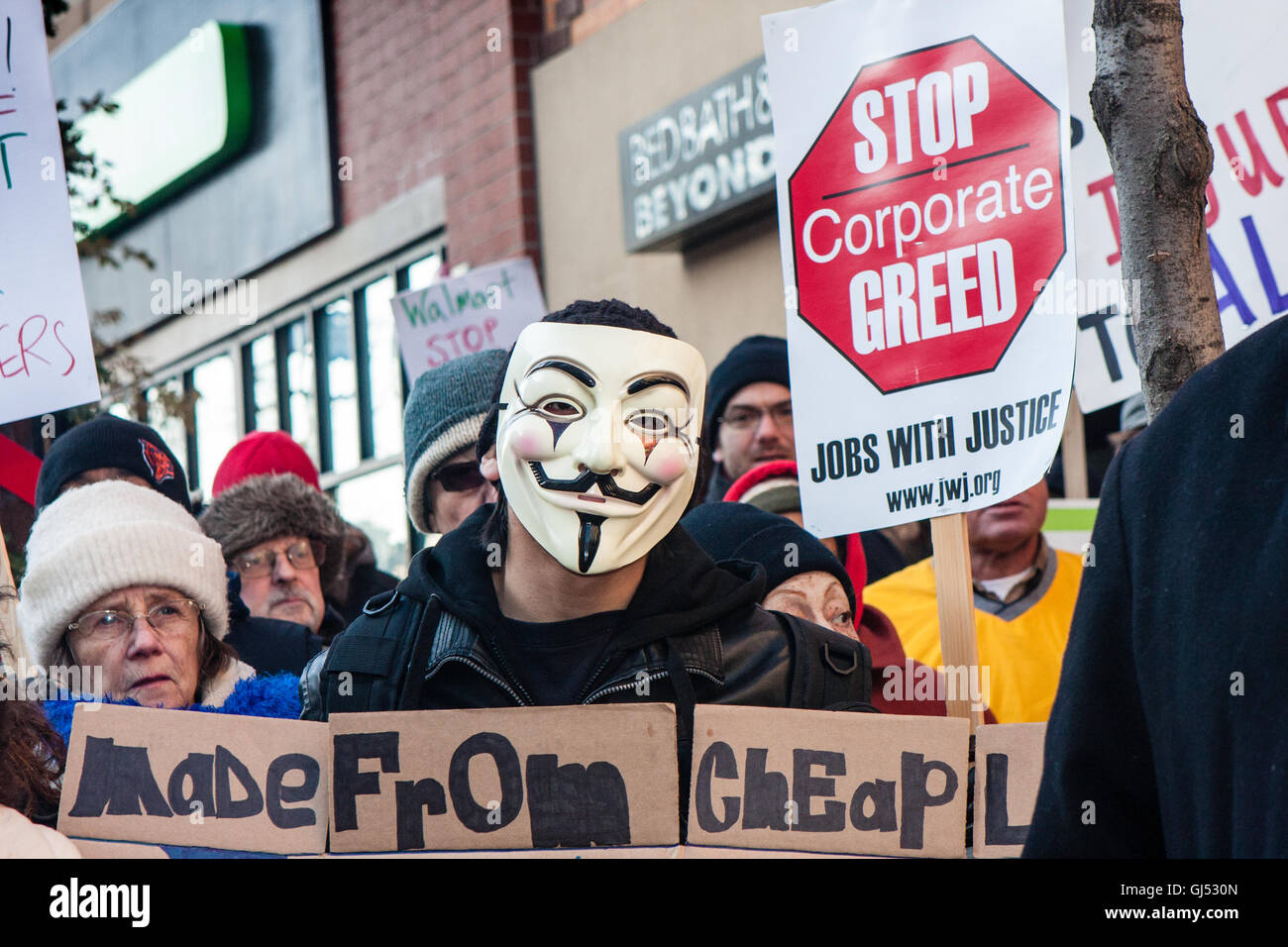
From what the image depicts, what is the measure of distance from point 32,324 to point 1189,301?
234 cm

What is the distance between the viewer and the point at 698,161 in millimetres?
7715

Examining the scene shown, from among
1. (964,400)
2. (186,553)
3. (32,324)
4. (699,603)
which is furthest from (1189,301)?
(32,324)

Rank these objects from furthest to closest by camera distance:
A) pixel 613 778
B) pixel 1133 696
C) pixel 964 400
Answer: pixel 964 400 < pixel 613 778 < pixel 1133 696

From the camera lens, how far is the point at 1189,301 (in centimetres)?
265

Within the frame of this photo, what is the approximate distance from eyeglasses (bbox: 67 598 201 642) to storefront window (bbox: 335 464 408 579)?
6.76m

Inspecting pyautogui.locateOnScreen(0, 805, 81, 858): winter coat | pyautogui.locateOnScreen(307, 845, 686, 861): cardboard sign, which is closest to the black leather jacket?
pyautogui.locateOnScreen(307, 845, 686, 861): cardboard sign

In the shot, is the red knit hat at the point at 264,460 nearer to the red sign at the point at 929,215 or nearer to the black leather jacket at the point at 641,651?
the red sign at the point at 929,215

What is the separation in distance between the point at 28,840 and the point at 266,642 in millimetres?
1495

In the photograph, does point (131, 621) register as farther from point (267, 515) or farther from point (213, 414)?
point (213, 414)

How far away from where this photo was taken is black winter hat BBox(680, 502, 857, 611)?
3275 millimetres

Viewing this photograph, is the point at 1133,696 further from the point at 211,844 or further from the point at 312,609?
the point at 312,609

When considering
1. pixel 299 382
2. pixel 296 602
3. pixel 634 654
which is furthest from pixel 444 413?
pixel 299 382

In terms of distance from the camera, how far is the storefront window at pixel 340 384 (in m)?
10.9

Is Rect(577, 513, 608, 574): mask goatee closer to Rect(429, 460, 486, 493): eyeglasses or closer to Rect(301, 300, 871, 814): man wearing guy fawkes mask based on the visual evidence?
Rect(301, 300, 871, 814): man wearing guy fawkes mask
